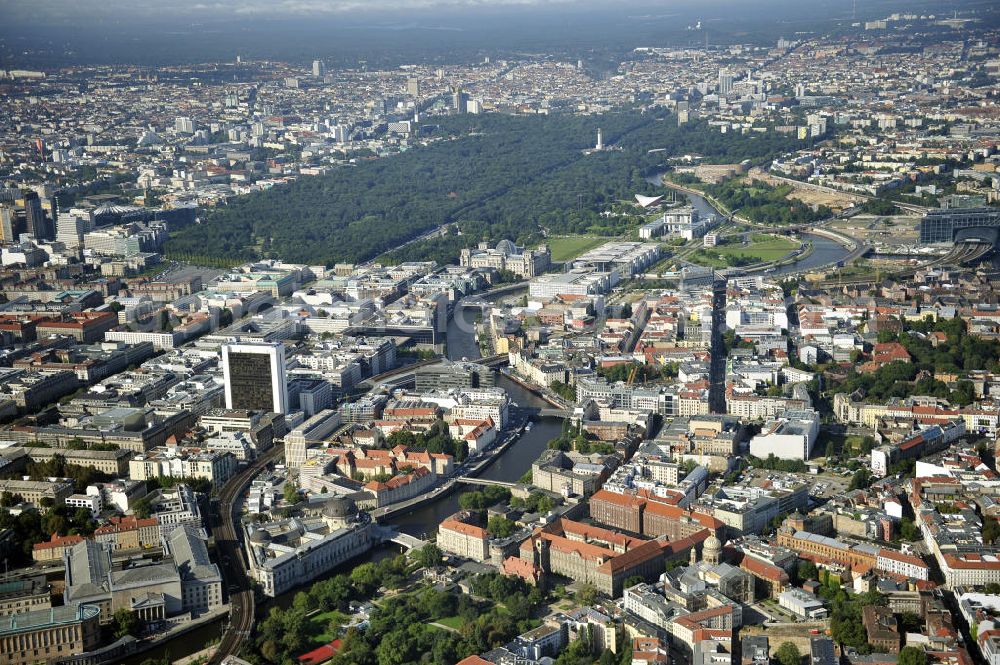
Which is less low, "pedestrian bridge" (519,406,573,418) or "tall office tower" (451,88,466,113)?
"tall office tower" (451,88,466,113)

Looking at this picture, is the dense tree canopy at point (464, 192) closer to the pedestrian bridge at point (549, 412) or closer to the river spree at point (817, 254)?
the river spree at point (817, 254)

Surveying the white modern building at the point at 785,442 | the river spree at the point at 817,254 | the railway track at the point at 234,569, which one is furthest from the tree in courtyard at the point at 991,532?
the river spree at the point at 817,254

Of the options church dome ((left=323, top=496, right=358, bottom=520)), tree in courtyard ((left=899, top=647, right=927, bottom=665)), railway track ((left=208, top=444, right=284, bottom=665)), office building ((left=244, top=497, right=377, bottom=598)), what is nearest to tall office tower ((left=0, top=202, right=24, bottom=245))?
railway track ((left=208, top=444, right=284, bottom=665))

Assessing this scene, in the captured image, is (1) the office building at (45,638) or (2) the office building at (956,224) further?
(2) the office building at (956,224)

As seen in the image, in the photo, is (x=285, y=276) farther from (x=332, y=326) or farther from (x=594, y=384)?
(x=594, y=384)

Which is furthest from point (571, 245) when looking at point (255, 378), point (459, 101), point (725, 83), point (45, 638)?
point (725, 83)

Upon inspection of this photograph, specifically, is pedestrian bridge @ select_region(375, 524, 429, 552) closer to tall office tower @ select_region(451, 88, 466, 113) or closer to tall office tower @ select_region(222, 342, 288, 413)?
tall office tower @ select_region(222, 342, 288, 413)
